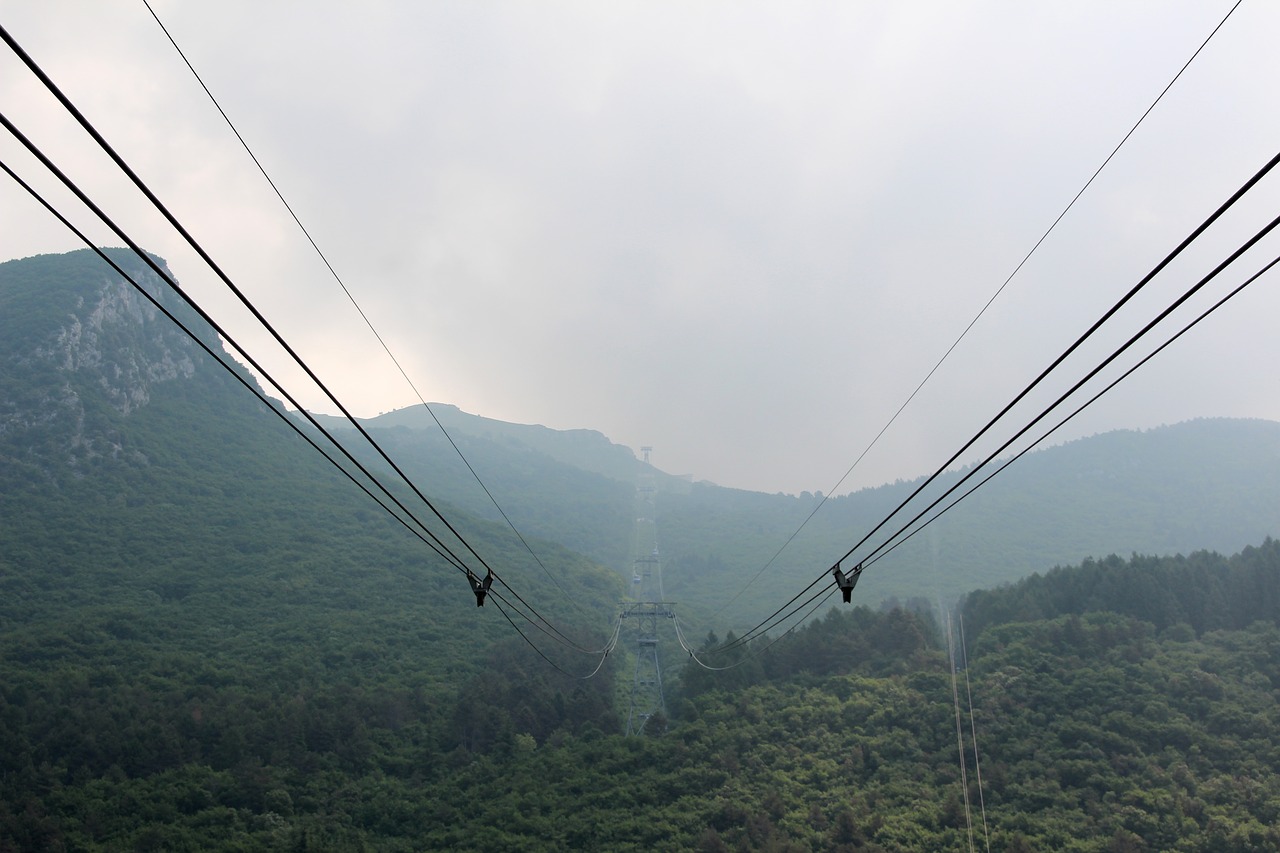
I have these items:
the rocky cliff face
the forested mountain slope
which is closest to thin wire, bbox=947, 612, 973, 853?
the forested mountain slope

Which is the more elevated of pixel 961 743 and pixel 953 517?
pixel 953 517


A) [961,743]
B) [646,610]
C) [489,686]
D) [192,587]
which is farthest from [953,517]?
[192,587]

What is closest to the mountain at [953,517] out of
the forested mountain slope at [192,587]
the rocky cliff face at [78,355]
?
the forested mountain slope at [192,587]

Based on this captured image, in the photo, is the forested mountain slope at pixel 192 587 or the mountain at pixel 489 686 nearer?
the mountain at pixel 489 686

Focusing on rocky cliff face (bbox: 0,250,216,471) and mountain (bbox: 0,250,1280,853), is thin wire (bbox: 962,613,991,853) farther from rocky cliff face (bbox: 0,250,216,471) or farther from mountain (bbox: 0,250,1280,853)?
rocky cliff face (bbox: 0,250,216,471)

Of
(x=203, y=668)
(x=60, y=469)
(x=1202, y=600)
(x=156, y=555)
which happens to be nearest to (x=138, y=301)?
(x=60, y=469)

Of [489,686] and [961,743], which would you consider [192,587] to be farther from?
[961,743]

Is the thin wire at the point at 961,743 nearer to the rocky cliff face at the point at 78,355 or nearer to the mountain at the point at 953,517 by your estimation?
the mountain at the point at 953,517

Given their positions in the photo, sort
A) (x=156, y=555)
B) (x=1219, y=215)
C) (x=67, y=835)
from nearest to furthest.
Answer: (x=1219, y=215) < (x=67, y=835) < (x=156, y=555)

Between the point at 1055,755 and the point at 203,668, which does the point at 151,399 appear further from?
the point at 1055,755
